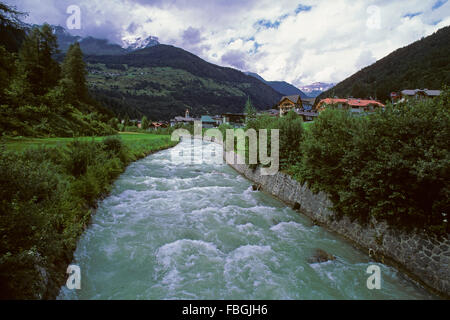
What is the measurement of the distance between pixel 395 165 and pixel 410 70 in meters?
113

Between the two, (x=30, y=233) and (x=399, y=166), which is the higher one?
(x=399, y=166)

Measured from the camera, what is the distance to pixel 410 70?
87562 millimetres

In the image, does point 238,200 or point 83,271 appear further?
point 238,200

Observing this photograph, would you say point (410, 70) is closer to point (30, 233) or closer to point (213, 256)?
point (213, 256)

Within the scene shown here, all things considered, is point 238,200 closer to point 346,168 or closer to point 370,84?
point 346,168

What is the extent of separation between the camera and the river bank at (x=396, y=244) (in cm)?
615

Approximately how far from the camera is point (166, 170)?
20875 millimetres

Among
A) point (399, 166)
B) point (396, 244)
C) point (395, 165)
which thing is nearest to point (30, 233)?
point (395, 165)

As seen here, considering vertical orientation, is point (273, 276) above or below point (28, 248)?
below

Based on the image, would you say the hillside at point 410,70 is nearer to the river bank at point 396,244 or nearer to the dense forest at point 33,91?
the dense forest at point 33,91
